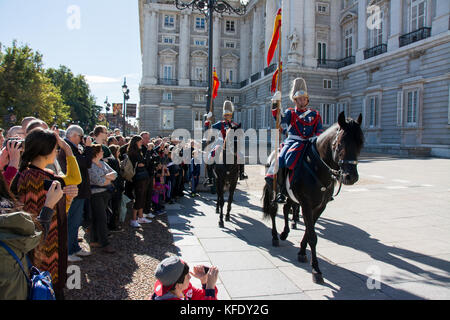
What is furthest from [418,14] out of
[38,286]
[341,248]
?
[38,286]

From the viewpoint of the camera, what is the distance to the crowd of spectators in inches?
78.7

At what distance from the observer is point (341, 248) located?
580 centimetres

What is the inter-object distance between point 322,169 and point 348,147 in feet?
2.51

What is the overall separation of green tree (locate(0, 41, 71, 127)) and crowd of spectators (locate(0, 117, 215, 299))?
82.1 feet

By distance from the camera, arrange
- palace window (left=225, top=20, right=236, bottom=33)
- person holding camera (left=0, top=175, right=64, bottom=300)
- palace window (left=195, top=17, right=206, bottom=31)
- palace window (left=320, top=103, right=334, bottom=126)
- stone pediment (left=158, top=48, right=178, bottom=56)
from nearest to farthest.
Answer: person holding camera (left=0, top=175, right=64, bottom=300), palace window (left=320, top=103, right=334, bottom=126), stone pediment (left=158, top=48, right=178, bottom=56), palace window (left=195, top=17, right=206, bottom=31), palace window (left=225, top=20, right=236, bottom=33)

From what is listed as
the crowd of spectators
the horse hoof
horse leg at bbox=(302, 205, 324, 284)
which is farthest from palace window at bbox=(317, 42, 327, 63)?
the horse hoof

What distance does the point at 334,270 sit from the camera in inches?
189

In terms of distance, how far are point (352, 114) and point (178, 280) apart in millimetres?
33900

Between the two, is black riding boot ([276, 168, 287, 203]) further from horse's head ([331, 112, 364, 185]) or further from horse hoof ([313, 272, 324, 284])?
horse hoof ([313, 272, 324, 284])

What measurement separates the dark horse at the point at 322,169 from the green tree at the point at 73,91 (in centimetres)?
6372

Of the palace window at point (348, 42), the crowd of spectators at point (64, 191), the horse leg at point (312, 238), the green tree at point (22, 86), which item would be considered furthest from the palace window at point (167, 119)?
the horse leg at point (312, 238)

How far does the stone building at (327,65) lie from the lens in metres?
24.2

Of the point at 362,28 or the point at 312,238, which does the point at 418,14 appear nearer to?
the point at 362,28
